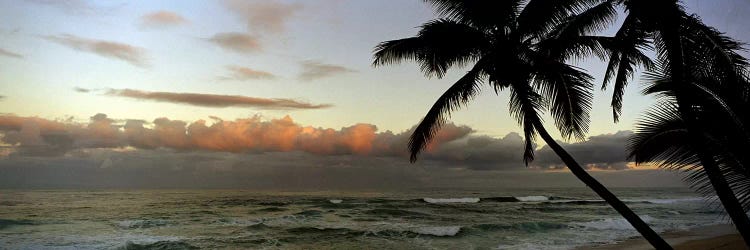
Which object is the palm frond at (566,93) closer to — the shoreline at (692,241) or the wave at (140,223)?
the shoreline at (692,241)

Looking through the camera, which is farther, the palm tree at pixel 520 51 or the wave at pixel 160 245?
the wave at pixel 160 245

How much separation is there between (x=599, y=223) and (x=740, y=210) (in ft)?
74.1

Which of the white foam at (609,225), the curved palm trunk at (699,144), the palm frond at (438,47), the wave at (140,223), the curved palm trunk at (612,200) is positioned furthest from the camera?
the wave at (140,223)

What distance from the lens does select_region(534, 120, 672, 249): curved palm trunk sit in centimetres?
739

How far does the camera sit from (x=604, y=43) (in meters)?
9.59

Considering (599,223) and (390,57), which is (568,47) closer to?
(390,57)

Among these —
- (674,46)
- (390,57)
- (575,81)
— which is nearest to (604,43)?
(575,81)

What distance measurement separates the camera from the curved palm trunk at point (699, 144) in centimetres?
624

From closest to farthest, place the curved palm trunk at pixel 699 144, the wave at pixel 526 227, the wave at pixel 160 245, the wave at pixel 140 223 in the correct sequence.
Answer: the curved palm trunk at pixel 699 144, the wave at pixel 160 245, the wave at pixel 526 227, the wave at pixel 140 223

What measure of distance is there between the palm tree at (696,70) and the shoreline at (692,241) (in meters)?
10.3

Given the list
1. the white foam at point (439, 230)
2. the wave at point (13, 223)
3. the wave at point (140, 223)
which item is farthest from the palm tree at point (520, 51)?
the wave at point (13, 223)

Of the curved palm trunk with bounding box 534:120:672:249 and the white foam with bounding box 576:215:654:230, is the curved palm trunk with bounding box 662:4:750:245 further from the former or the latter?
the white foam with bounding box 576:215:654:230

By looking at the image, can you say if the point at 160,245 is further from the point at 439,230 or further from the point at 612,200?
the point at 612,200

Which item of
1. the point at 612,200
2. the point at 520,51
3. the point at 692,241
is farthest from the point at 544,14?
the point at 692,241
